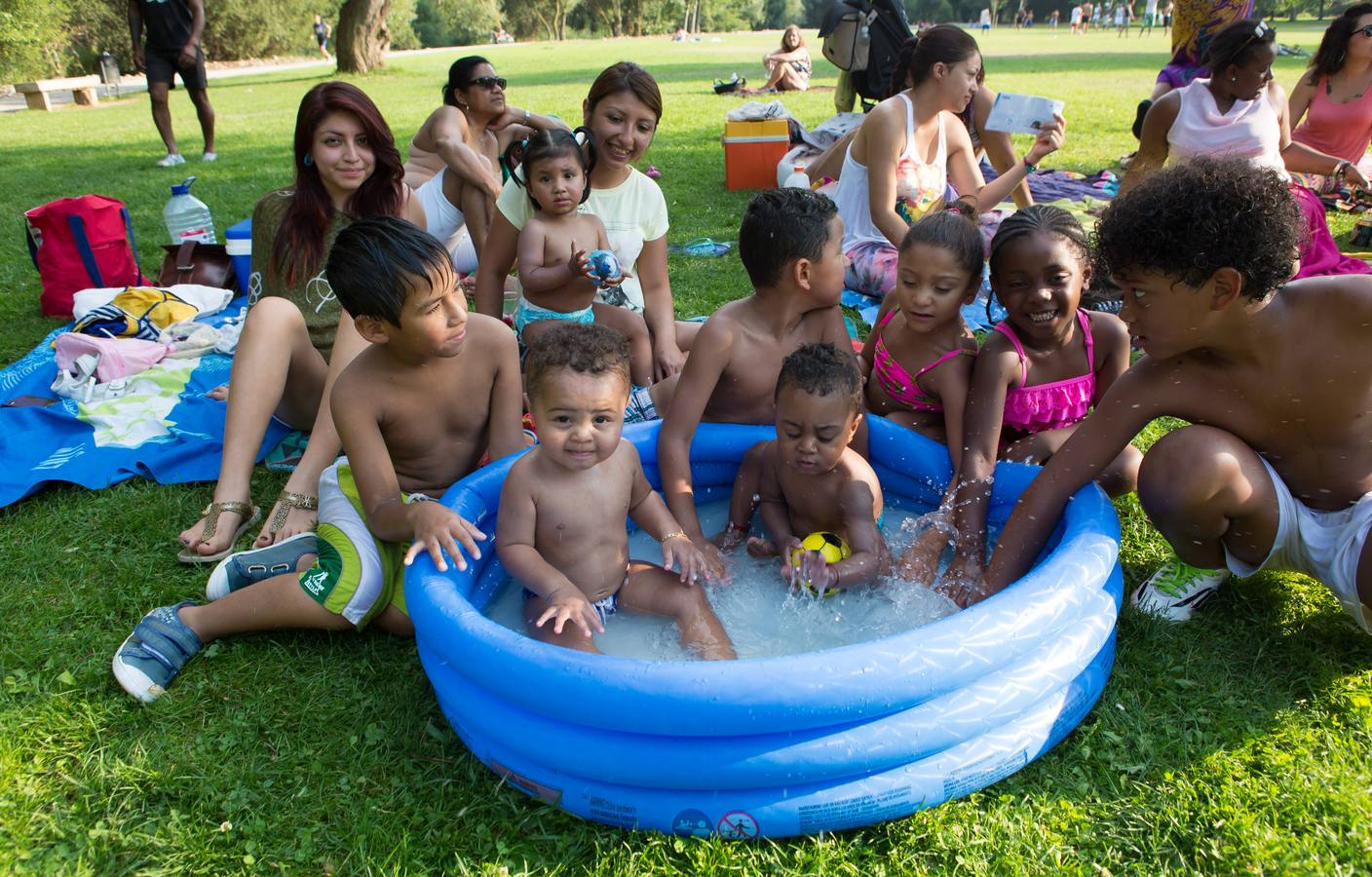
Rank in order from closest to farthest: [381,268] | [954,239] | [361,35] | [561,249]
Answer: [381,268] < [954,239] < [561,249] < [361,35]

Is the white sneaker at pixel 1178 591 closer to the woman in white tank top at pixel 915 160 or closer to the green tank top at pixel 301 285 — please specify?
the woman in white tank top at pixel 915 160

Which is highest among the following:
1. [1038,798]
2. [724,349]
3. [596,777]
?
[724,349]

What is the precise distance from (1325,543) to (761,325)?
6.16 feet

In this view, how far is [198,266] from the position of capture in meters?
6.01

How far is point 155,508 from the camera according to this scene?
3680mm

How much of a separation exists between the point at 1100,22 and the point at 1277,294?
6168cm

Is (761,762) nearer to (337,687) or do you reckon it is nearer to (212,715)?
(337,687)

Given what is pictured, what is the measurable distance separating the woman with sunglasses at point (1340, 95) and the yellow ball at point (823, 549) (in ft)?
18.6

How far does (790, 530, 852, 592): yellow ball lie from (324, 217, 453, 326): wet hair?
147cm

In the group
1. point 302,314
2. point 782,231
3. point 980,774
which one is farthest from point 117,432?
point 980,774

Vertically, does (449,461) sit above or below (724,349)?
below

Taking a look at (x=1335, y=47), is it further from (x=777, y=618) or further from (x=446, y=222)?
(x=777, y=618)

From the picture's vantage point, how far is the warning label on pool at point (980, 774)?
2.14m

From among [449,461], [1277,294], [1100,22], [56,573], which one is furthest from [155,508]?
[1100,22]
